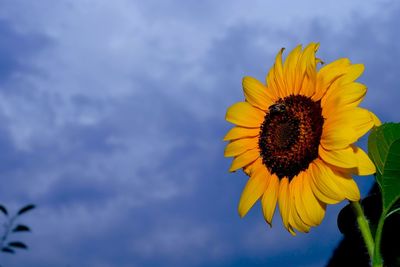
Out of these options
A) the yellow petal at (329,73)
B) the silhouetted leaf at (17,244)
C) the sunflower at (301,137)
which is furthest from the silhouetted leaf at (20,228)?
the yellow petal at (329,73)

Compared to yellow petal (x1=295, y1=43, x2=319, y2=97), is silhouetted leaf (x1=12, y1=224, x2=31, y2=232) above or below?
above

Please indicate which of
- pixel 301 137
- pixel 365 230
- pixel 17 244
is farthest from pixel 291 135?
pixel 17 244

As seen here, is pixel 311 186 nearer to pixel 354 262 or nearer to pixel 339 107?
pixel 339 107

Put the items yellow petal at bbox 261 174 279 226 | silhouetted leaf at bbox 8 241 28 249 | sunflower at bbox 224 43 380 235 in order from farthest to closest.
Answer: silhouetted leaf at bbox 8 241 28 249
yellow petal at bbox 261 174 279 226
sunflower at bbox 224 43 380 235

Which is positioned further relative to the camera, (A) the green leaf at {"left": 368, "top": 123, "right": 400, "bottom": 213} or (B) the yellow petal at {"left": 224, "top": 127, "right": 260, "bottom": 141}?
(B) the yellow petal at {"left": 224, "top": 127, "right": 260, "bottom": 141}

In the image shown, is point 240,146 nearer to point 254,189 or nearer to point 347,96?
point 254,189

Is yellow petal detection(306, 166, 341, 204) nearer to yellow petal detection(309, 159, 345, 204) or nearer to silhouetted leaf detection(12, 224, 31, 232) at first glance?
yellow petal detection(309, 159, 345, 204)

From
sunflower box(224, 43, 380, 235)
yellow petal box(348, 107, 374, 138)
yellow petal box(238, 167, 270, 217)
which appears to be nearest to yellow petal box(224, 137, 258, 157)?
sunflower box(224, 43, 380, 235)
